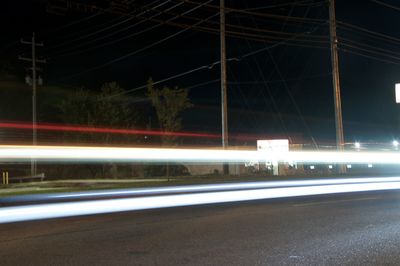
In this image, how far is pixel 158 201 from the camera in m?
12.8

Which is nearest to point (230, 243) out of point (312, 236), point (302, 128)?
point (312, 236)

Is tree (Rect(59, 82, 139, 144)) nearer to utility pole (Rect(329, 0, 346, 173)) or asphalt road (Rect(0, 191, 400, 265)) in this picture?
utility pole (Rect(329, 0, 346, 173))

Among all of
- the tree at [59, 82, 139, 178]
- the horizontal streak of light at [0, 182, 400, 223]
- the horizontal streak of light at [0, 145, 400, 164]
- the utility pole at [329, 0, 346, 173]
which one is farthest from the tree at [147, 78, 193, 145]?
the horizontal streak of light at [0, 182, 400, 223]

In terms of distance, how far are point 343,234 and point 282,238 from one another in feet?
3.61

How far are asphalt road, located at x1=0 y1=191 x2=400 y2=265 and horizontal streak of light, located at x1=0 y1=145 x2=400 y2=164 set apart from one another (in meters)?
9.66

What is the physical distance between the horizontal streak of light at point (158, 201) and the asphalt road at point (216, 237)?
417 mm

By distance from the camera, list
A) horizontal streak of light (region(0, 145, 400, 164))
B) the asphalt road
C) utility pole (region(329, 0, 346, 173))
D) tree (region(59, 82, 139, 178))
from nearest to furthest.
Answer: the asphalt road < horizontal streak of light (region(0, 145, 400, 164)) < utility pole (region(329, 0, 346, 173)) < tree (region(59, 82, 139, 178))

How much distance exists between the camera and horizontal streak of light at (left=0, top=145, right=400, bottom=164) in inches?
794

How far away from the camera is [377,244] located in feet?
25.8

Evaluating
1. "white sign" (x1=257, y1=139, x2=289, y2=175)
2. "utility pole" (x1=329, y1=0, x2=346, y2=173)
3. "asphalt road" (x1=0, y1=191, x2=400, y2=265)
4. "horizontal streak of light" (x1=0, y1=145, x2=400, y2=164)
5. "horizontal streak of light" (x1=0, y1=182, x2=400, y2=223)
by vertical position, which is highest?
"utility pole" (x1=329, y1=0, x2=346, y2=173)

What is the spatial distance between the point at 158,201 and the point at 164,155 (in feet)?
42.6

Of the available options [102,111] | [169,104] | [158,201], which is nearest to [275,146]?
[169,104]

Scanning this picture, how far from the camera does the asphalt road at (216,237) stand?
6953 millimetres

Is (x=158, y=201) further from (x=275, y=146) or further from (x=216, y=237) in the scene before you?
(x=275, y=146)
